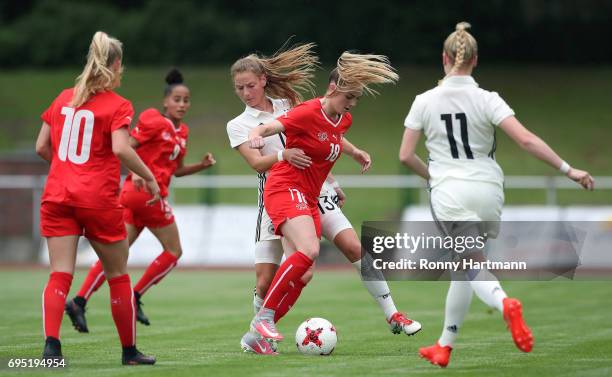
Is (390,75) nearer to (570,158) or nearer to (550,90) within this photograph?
(570,158)

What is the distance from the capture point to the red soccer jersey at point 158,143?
10.6 meters

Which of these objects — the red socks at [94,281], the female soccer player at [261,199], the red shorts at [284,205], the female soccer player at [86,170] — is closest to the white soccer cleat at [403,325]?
the female soccer player at [261,199]

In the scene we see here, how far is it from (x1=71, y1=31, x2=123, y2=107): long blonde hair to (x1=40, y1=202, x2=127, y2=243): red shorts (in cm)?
71

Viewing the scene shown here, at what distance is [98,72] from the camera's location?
752 cm

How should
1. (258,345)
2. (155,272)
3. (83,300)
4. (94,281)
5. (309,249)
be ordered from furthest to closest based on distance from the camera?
(155,272)
(94,281)
(83,300)
(258,345)
(309,249)

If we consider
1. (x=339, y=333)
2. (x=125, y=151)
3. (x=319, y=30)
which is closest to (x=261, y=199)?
(x=339, y=333)

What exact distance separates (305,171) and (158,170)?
2.63 meters

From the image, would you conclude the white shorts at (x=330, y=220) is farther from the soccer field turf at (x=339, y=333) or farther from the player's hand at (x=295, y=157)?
the soccer field turf at (x=339, y=333)

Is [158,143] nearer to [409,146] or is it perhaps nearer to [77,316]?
[77,316]

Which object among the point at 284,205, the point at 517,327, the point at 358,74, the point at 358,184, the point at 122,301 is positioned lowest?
the point at 358,184

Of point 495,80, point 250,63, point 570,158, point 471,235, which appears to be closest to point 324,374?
point 471,235

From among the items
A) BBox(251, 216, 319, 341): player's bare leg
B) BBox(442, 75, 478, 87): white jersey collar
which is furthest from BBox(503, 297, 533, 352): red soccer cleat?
BBox(251, 216, 319, 341): player's bare leg

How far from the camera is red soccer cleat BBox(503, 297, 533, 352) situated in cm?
694

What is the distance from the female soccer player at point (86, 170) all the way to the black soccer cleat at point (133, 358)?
1.48ft
